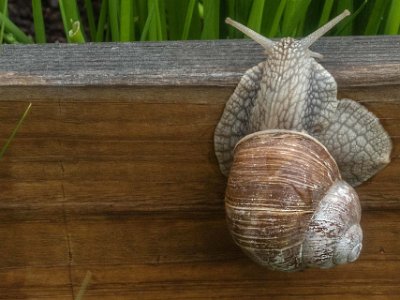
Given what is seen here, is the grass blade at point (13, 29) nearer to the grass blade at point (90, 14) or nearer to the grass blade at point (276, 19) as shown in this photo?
the grass blade at point (90, 14)

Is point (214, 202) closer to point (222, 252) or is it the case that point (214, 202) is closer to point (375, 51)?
point (222, 252)

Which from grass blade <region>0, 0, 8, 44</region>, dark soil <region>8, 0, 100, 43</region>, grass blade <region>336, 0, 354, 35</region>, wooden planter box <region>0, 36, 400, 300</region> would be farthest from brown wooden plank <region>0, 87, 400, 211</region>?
dark soil <region>8, 0, 100, 43</region>

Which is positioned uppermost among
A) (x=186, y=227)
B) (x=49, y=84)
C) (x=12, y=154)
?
(x=49, y=84)

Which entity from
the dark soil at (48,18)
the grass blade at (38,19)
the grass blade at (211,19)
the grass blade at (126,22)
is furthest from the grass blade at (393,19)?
the dark soil at (48,18)

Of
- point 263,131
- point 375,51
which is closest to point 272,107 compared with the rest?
point 263,131

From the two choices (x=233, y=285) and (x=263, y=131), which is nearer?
(x=263, y=131)

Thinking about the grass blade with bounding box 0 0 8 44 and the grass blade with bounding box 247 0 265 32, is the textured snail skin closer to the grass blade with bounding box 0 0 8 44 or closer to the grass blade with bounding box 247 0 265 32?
the grass blade with bounding box 247 0 265 32
